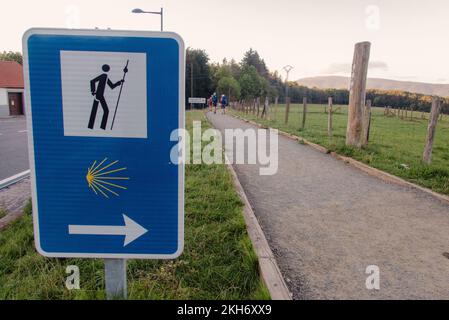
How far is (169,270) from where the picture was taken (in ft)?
9.21

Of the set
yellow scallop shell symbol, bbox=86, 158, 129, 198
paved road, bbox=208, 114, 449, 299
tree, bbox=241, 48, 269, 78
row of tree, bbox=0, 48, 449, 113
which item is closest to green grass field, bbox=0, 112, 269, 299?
paved road, bbox=208, 114, 449, 299

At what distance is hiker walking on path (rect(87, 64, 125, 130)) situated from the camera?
1.43 metres

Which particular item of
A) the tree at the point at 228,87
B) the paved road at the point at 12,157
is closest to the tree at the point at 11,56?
the tree at the point at 228,87

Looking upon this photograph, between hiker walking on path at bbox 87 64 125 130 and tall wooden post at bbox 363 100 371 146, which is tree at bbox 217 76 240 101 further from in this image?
hiker walking on path at bbox 87 64 125 130

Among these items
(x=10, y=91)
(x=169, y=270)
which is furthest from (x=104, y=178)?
(x=10, y=91)

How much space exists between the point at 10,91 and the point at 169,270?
38.5m

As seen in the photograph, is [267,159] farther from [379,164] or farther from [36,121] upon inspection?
[36,121]

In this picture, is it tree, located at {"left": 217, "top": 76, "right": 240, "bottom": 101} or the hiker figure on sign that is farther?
tree, located at {"left": 217, "top": 76, "right": 240, "bottom": 101}

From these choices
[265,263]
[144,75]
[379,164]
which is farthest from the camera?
[379,164]

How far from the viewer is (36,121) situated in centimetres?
146

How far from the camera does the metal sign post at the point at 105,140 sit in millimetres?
1422

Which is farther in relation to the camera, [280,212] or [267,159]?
[267,159]
